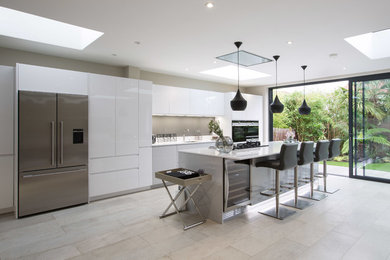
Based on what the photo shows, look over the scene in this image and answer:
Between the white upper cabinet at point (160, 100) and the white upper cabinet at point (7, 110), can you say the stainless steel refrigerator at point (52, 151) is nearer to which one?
the white upper cabinet at point (7, 110)

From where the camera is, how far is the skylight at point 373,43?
12.4 feet

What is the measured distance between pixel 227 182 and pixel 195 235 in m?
0.78

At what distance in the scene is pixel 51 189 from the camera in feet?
11.8

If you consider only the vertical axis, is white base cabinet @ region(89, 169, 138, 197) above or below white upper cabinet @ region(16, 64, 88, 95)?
below

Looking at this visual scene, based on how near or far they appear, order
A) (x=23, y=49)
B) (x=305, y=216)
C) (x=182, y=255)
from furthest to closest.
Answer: (x=23, y=49), (x=305, y=216), (x=182, y=255)

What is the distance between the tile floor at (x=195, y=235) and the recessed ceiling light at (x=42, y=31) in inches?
105

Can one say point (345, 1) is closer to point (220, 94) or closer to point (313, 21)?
point (313, 21)

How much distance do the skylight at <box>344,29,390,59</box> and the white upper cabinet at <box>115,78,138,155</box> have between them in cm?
383

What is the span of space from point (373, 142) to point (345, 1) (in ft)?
14.5

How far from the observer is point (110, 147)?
425 cm

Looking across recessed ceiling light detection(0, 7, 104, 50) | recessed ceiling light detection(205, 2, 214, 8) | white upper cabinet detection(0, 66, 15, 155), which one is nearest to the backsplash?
recessed ceiling light detection(0, 7, 104, 50)

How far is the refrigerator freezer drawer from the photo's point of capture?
11.1 feet

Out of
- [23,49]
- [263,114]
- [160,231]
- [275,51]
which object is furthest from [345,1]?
[263,114]

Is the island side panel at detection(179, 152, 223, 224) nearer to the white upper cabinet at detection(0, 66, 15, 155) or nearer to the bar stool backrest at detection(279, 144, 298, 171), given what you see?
the bar stool backrest at detection(279, 144, 298, 171)
